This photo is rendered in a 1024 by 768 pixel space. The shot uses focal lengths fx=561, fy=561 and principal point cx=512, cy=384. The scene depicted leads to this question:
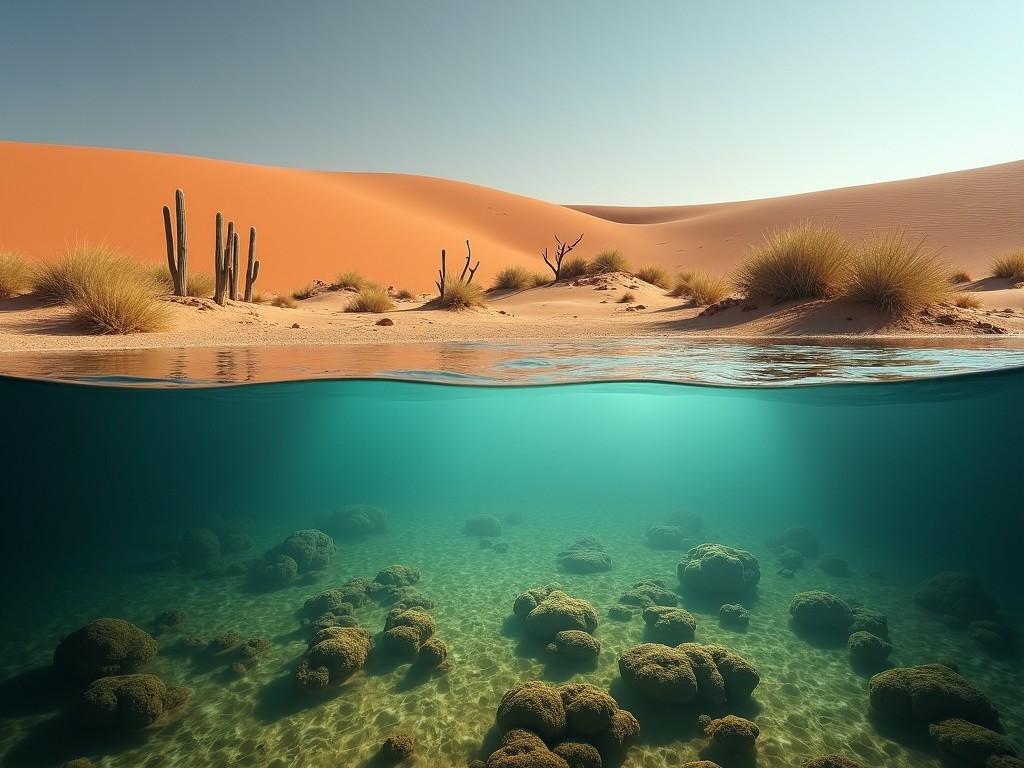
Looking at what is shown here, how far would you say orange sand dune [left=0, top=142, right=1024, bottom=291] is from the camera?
3416cm

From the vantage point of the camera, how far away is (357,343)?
11.2 metres

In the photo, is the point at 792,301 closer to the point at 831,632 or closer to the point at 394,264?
the point at 831,632

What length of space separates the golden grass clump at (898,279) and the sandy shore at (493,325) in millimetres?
257

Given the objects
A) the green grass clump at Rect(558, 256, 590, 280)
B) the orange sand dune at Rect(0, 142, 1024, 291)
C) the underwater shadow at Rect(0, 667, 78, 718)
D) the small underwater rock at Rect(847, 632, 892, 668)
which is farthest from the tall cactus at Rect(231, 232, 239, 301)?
the small underwater rock at Rect(847, 632, 892, 668)

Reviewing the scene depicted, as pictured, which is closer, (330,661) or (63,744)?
(63,744)

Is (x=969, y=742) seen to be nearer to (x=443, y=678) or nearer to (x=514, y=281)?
(x=443, y=678)

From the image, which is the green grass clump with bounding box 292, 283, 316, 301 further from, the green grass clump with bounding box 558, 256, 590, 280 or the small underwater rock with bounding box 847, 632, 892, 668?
the small underwater rock with bounding box 847, 632, 892, 668

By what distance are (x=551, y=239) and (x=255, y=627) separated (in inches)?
2316

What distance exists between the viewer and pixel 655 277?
91.2 ft

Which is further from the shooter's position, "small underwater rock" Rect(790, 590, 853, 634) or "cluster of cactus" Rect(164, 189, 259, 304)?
"cluster of cactus" Rect(164, 189, 259, 304)

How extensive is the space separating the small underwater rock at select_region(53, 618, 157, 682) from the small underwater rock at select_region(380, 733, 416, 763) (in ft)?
9.06

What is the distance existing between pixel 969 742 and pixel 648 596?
13.2 ft

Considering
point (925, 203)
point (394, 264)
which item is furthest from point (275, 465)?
point (925, 203)

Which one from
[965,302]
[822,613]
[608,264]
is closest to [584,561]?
[822,613]
